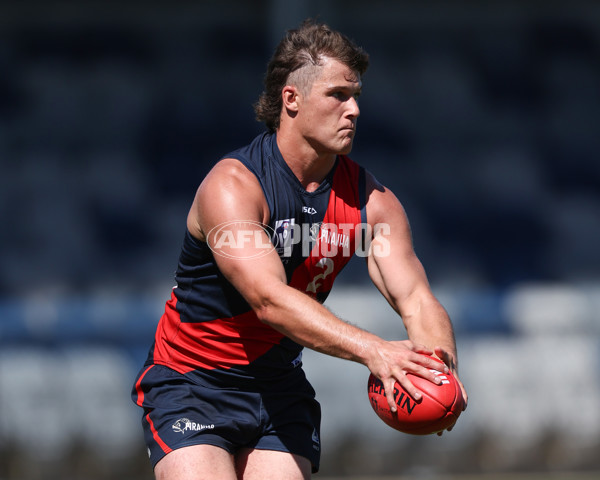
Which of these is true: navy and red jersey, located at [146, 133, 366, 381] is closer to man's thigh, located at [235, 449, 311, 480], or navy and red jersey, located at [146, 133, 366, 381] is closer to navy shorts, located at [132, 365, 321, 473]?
navy shorts, located at [132, 365, 321, 473]

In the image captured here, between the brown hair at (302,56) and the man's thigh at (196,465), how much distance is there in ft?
5.29

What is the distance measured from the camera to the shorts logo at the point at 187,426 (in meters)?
3.80

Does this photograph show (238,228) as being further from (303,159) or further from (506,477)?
(506,477)

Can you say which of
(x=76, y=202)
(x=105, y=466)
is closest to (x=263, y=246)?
(x=105, y=466)

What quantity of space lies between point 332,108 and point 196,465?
170 cm

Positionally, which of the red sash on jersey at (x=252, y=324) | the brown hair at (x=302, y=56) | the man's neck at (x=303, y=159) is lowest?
the red sash on jersey at (x=252, y=324)

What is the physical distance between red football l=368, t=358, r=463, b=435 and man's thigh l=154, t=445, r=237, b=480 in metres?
0.72

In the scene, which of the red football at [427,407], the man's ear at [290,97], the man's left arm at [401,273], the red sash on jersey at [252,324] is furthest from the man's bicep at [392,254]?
the red football at [427,407]

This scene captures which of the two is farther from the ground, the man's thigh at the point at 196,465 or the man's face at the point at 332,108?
the man's face at the point at 332,108

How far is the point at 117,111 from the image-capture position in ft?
43.1

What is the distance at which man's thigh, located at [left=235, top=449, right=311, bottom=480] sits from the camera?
12.7ft

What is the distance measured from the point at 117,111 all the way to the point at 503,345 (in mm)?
7019

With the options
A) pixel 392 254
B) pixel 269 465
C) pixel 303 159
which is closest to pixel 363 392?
pixel 392 254

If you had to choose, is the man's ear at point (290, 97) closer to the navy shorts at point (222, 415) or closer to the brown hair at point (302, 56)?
the brown hair at point (302, 56)
